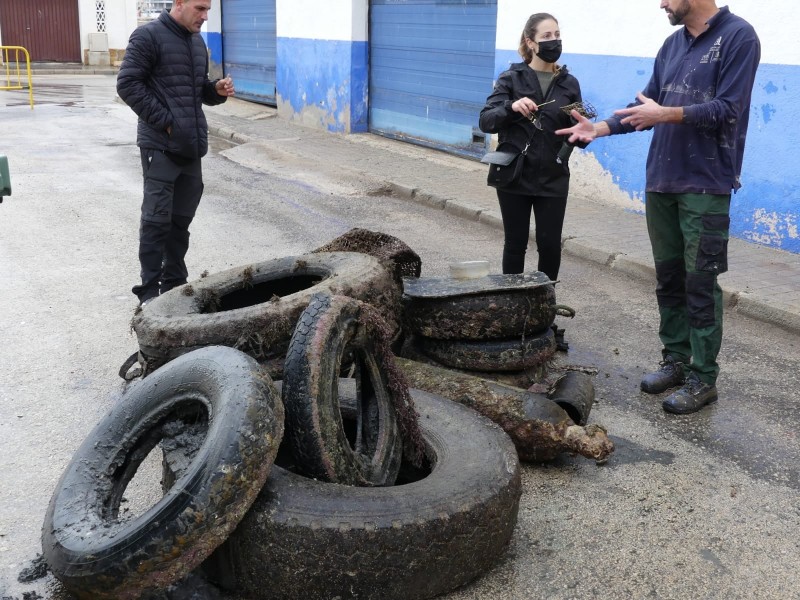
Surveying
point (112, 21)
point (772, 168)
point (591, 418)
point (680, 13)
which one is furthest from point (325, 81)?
point (112, 21)

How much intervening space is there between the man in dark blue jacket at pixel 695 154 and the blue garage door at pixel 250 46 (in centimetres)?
1521

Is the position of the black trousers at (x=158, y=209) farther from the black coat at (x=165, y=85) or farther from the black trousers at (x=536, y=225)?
the black trousers at (x=536, y=225)

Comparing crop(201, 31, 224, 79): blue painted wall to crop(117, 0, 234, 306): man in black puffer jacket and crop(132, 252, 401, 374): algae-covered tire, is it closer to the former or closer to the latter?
crop(117, 0, 234, 306): man in black puffer jacket

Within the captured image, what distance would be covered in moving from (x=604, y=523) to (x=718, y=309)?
5.47ft

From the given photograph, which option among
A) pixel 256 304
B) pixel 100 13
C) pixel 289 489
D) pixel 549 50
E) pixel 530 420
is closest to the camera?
pixel 289 489

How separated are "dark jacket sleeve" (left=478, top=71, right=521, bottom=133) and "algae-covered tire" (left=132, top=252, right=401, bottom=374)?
1.20 metres

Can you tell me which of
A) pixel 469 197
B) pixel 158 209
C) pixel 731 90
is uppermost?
pixel 731 90

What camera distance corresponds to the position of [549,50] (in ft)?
17.4

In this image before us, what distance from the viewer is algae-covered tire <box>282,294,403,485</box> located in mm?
3156

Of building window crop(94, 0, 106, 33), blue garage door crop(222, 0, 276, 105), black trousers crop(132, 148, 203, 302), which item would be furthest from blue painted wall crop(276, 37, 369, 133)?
building window crop(94, 0, 106, 33)

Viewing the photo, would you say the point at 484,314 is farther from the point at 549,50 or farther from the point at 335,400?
the point at 549,50

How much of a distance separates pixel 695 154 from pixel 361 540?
289cm

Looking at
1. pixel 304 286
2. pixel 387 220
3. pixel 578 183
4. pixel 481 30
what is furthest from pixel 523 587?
pixel 481 30

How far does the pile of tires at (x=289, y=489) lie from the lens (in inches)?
108
